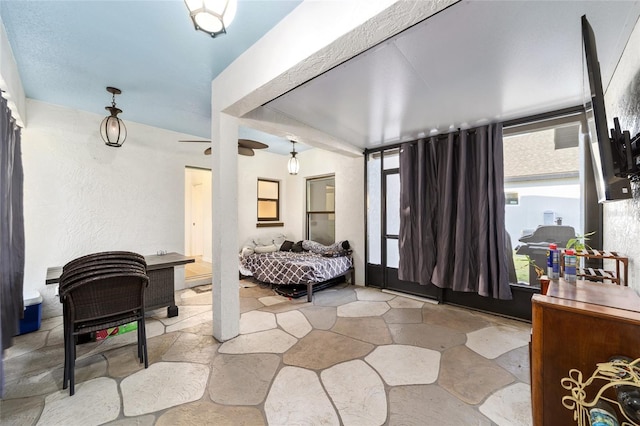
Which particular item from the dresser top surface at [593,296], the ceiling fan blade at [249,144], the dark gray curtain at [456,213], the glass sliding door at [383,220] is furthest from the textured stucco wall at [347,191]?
the dresser top surface at [593,296]

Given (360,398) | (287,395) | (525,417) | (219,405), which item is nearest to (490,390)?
(525,417)

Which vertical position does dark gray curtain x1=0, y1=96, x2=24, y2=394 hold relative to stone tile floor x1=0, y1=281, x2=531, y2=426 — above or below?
above

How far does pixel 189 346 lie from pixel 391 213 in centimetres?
350

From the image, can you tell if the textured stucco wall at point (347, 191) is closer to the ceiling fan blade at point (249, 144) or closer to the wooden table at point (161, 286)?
the ceiling fan blade at point (249, 144)

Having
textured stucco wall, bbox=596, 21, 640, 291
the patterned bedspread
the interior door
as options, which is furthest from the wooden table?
the interior door

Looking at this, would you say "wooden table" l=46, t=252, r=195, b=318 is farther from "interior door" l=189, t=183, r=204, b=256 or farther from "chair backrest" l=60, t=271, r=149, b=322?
"interior door" l=189, t=183, r=204, b=256

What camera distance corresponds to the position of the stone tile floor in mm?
1607

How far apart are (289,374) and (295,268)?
192 cm

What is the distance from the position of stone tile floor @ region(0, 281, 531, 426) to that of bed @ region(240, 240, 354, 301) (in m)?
0.77

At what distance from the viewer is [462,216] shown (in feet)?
10.9

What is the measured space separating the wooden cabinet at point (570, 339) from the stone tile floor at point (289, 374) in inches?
27.2

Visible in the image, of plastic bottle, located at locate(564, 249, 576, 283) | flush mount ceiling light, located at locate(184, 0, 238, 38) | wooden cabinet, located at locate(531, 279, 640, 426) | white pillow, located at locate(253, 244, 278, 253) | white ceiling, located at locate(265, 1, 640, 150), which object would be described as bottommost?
white pillow, located at locate(253, 244, 278, 253)

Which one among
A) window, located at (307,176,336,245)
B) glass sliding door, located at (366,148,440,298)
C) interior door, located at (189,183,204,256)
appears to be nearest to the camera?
glass sliding door, located at (366,148,440,298)

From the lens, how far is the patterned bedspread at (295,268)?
383 cm
